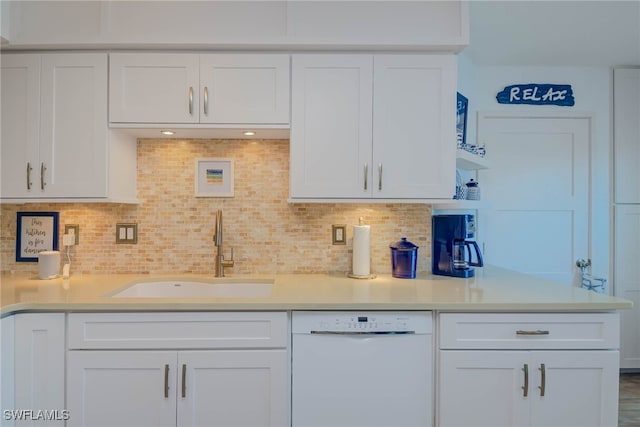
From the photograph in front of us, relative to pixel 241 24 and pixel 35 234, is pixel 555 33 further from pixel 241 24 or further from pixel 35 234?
pixel 35 234

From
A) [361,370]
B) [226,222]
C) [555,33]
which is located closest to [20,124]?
[226,222]

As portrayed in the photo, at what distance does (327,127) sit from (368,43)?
1.54 ft

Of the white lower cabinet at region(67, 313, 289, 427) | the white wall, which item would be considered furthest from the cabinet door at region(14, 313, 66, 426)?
the white wall

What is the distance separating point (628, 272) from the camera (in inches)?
116

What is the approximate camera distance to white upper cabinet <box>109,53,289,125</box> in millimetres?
1896

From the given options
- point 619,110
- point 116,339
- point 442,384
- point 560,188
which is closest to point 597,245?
point 560,188

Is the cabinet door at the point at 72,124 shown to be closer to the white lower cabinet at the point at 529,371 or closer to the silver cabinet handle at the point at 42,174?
the silver cabinet handle at the point at 42,174

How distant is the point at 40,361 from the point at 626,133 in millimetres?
4044

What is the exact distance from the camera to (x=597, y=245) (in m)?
2.90

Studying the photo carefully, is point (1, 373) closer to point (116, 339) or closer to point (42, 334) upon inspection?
point (42, 334)

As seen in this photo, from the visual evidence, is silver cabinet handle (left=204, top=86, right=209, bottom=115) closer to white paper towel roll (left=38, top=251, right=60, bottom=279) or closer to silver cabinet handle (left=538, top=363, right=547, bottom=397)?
white paper towel roll (left=38, top=251, right=60, bottom=279)

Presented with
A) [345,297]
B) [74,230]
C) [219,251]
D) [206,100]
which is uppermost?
[206,100]

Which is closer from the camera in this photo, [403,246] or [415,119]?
[415,119]

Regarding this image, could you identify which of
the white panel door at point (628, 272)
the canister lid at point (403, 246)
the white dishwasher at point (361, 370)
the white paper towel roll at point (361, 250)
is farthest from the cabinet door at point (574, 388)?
the white panel door at point (628, 272)
